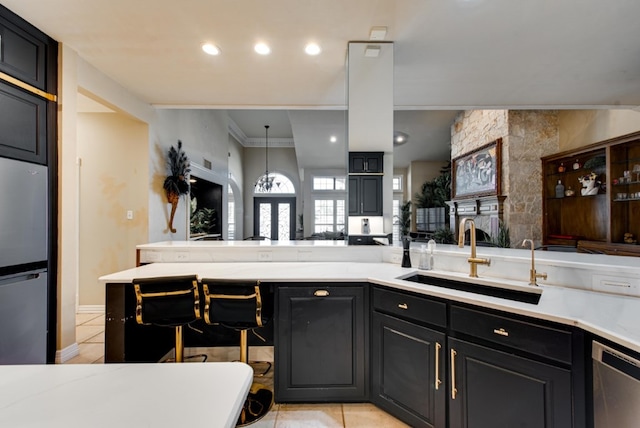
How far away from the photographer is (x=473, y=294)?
147 cm

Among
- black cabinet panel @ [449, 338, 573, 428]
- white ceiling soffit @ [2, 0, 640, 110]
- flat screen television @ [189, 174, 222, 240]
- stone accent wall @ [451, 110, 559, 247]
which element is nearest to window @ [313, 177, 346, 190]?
flat screen television @ [189, 174, 222, 240]

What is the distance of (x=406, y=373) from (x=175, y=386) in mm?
1419

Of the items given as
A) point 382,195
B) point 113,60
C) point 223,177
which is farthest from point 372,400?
point 223,177

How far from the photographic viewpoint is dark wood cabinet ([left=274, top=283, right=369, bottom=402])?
188cm

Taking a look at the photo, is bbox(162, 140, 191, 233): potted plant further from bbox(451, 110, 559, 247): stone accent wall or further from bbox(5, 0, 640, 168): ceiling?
bbox(451, 110, 559, 247): stone accent wall

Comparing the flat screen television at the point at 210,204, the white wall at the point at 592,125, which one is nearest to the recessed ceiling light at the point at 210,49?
the flat screen television at the point at 210,204

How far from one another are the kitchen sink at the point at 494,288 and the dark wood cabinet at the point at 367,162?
129 centimetres

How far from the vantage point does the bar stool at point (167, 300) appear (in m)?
1.73

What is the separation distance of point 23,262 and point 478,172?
21.7ft

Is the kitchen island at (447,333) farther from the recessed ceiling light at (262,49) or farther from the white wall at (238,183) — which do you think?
the white wall at (238,183)

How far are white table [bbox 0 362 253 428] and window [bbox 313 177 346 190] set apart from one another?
8588 millimetres

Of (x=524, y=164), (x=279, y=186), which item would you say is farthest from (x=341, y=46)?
(x=279, y=186)

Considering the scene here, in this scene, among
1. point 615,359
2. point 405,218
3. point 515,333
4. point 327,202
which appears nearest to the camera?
point 615,359

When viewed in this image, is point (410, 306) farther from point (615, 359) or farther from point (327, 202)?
point (327, 202)
